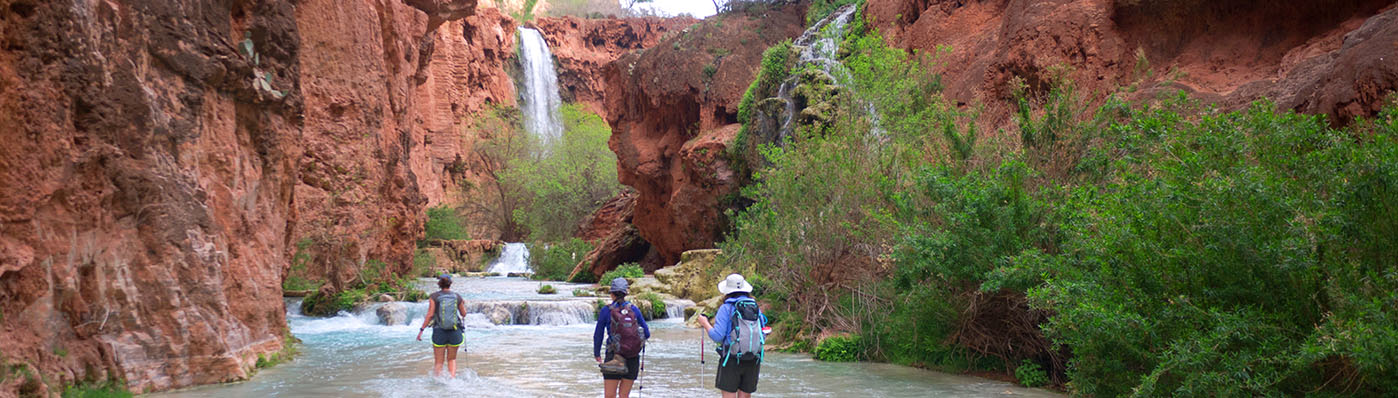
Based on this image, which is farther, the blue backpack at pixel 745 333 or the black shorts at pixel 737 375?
the black shorts at pixel 737 375

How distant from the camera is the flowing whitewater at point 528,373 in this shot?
10352mm

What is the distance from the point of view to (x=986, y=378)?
36.9 ft

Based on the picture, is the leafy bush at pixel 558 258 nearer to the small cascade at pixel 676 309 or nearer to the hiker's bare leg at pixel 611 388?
the small cascade at pixel 676 309

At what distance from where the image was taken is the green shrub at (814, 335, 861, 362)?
13250mm

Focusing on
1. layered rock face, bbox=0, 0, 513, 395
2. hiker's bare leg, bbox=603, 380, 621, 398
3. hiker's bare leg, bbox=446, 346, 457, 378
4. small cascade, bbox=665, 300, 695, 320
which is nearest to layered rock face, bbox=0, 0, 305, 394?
layered rock face, bbox=0, 0, 513, 395

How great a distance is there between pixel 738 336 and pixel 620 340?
3.71 ft

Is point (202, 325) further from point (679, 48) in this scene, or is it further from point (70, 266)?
point (679, 48)

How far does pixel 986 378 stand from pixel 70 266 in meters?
10.3

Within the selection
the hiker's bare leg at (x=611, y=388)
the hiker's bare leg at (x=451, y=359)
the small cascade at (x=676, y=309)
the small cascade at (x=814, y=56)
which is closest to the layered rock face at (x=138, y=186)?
the hiker's bare leg at (x=451, y=359)

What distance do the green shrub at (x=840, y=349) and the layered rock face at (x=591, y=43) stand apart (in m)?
50.6

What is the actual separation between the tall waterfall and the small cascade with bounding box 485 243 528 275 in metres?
16.4

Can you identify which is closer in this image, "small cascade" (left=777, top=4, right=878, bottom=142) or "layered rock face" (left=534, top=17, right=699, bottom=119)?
"small cascade" (left=777, top=4, right=878, bottom=142)

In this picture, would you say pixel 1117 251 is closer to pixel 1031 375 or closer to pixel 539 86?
pixel 1031 375

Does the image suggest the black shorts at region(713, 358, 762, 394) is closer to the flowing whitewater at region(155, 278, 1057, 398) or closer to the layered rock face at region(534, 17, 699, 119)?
the flowing whitewater at region(155, 278, 1057, 398)
